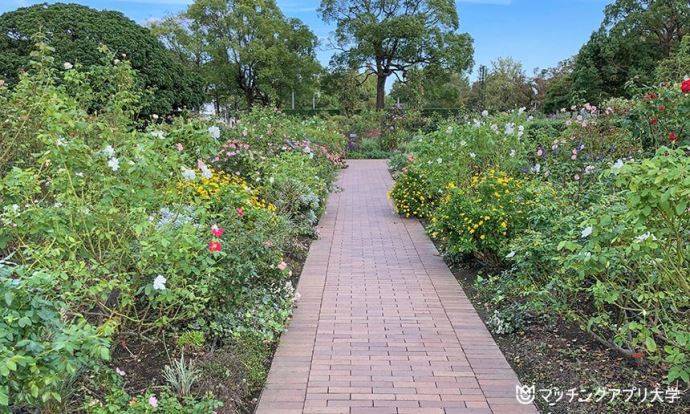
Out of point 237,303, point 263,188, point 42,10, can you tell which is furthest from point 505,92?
point 237,303

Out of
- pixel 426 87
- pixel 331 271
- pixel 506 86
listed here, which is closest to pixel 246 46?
pixel 426 87

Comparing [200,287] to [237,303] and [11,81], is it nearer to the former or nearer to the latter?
[237,303]

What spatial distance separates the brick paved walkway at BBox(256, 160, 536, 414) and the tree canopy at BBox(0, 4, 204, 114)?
37.9 feet

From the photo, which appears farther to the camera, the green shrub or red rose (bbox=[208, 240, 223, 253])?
red rose (bbox=[208, 240, 223, 253])

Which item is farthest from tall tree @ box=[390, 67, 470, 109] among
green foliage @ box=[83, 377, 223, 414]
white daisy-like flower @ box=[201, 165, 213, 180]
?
green foliage @ box=[83, 377, 223, 414]

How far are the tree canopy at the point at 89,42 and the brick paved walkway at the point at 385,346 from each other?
1155 centimetres

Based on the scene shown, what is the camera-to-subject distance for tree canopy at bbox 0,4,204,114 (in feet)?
52.0

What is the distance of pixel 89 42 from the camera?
53.8ft

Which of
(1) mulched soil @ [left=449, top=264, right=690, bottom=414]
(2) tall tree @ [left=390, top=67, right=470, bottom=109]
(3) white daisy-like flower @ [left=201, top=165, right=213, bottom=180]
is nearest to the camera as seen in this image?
(1) mulched soil @ [left=449, top=264, right=690, bottom=414]

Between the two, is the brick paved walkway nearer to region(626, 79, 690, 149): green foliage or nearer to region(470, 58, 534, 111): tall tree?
region(626, 79, 690, 149): green foliage

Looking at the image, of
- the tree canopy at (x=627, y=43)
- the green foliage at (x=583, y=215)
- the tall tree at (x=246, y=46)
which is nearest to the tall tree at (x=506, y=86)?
the tree canopy at (x=627, y=43)

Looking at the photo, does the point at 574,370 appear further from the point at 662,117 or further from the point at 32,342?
the point at 662,117

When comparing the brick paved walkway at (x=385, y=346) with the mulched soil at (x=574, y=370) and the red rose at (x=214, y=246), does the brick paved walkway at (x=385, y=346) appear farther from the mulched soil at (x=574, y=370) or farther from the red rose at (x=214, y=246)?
the red rose at (x=214, y=246)

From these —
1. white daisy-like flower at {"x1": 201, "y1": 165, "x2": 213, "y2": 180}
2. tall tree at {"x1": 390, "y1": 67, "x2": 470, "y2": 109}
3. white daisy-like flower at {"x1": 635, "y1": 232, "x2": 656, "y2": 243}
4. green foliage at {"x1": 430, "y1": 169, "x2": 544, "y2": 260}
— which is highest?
tall tree at {"x1": 390, "y1": 67, "x2": 470, "y2": 109}
